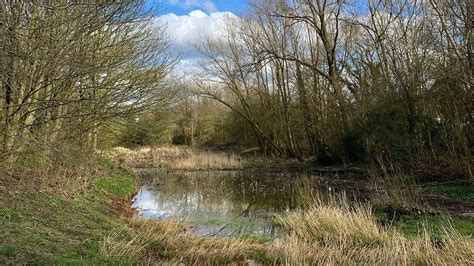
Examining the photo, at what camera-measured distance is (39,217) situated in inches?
336

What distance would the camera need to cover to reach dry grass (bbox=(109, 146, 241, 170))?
30.7 meters

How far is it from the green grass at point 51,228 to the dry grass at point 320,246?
19.7 inches

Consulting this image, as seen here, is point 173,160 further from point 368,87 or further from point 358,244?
point 358,244

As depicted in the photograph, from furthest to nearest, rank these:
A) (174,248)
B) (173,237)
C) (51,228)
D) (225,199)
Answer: (225,199) < (173,237) < (174,248) < (51,228)

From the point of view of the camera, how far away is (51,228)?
805cm

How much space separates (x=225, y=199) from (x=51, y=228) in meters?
10.7

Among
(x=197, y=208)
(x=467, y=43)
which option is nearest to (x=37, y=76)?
(x=197, y=208)

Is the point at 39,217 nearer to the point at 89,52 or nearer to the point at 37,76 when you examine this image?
the point at 37,76

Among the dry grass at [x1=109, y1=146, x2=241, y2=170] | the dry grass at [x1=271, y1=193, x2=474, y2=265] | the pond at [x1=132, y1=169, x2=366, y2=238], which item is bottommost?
the dry grass at [x1=271, y1=193, x2=474, y2=265]

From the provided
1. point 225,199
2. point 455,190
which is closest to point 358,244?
point 455,190

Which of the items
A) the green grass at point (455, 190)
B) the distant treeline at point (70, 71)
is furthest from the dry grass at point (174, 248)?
the green grass at point (455, 190)

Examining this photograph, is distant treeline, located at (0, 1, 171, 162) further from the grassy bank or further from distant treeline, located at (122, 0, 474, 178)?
distant treeline, located at (122, 0, 474, 178)

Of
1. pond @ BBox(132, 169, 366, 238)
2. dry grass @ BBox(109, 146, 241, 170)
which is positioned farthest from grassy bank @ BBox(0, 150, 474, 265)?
dry grass @ BBox(109, 146, 241, 170)

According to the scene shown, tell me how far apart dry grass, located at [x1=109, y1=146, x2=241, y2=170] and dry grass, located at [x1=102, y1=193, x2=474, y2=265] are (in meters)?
19.6
